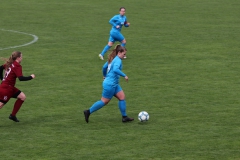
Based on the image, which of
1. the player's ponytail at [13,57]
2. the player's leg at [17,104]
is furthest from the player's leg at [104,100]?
the player's ponytail at [13,57]

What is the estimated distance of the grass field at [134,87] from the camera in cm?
1255

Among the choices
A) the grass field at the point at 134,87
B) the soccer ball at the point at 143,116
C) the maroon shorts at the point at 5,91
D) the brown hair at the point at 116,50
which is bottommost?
the grass field at the point at 134,87

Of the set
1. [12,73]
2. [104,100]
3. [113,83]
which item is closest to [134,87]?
[104,100]

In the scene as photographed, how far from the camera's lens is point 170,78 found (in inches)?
768

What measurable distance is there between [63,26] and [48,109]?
15.1 metres

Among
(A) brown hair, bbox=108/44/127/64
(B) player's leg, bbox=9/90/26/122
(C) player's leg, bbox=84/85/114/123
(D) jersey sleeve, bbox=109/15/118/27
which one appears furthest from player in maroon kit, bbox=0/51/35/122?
(D) jersey sleeve, bbox=109/15/118/27

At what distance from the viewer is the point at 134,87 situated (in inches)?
725

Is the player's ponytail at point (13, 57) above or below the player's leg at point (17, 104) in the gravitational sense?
above

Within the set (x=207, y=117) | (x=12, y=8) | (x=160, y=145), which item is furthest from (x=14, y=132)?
(x=12, y=8)

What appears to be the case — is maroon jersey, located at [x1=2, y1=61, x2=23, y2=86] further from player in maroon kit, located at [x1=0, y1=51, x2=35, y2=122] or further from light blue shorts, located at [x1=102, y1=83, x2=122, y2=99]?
light blue shorts, located at [x1=102, y1=83, x2=122, y2=99]

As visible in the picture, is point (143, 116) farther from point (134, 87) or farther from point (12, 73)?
point (134, 87)

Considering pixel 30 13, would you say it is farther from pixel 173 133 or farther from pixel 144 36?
pixel 173 133

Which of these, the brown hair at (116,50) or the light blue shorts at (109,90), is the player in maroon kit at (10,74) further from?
the brown hair at (116,50)

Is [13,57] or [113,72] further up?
[13,57]
